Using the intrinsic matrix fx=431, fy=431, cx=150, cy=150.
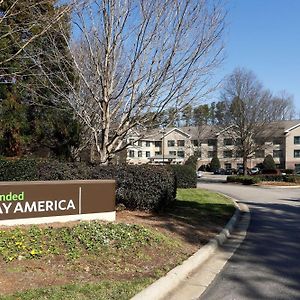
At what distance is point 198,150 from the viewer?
8081cm

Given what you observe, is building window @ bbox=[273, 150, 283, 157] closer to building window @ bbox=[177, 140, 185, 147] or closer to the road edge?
building window @ bbox=[177, 140, 185, 147]

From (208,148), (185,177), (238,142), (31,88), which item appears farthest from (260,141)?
(208,148)

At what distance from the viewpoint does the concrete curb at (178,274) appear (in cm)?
514

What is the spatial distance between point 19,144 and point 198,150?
66.3 meters

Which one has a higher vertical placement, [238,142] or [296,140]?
[296,140]

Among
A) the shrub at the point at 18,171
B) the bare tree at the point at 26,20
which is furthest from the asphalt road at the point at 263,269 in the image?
the bare tree at the point at 26,20

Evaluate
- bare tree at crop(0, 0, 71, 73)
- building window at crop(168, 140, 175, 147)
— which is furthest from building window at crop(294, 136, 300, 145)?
bare tree at crop(0, 0, 71, 73)

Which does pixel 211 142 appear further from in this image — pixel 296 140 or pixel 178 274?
pixel 178 274

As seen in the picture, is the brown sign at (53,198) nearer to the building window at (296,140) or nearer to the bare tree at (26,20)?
the bare tree at (26,20)

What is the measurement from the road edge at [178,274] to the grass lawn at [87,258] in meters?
0.11

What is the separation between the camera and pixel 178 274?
20.0ft

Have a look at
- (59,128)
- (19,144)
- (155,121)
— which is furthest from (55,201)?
(59,128)

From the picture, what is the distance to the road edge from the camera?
5141 mm

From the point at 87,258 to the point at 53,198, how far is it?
2.07m
